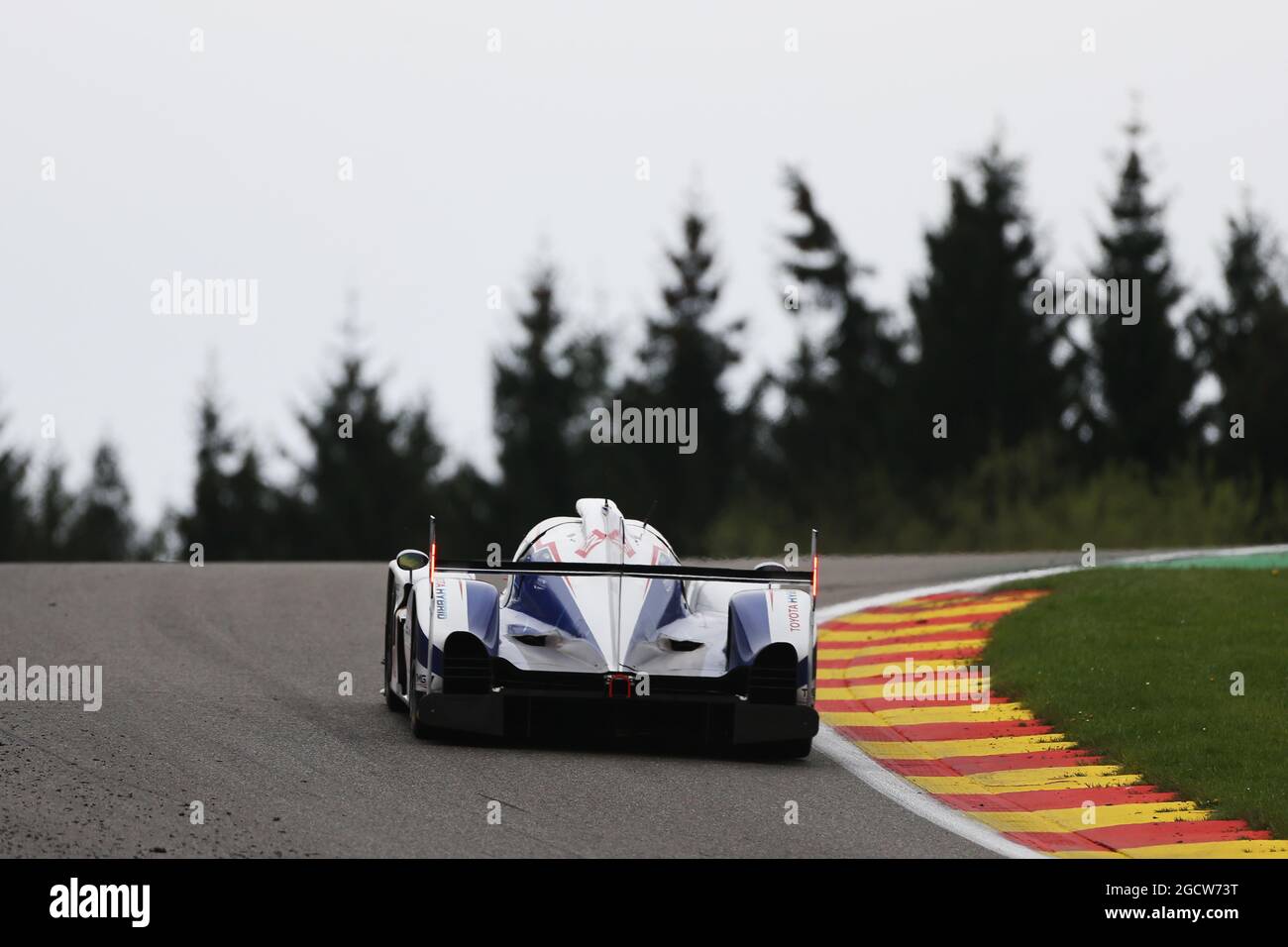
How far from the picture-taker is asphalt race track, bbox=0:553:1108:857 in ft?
27.5

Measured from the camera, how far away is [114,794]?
9133 mm

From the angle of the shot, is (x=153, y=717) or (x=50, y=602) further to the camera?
(x=50, y=602)

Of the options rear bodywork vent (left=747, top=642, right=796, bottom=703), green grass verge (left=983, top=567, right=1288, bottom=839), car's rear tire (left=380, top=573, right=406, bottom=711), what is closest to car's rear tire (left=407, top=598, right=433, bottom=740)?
car's rear tire (left=380, top=573, right=406, bottom=711)

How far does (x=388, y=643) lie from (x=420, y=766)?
102 inches

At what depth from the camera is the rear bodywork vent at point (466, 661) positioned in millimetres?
10742

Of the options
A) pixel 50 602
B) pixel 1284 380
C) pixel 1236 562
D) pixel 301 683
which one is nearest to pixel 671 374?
pixel 1284 380

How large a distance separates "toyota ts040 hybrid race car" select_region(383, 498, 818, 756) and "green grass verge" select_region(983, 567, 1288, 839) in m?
2.03

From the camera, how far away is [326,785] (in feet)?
31.4

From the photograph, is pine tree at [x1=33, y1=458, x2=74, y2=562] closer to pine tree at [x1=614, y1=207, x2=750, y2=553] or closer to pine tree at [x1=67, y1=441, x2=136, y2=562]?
pine tree at [x1=67, y1=441, x2=136, y2=562]

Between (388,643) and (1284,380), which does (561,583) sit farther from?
(1284,380)

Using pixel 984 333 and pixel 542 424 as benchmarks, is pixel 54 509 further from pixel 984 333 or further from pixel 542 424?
pixel 984 333

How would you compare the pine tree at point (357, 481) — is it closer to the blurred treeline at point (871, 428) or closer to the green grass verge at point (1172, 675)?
the blurred treeline at point (871, 428)

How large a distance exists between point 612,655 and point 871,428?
41.0 meters

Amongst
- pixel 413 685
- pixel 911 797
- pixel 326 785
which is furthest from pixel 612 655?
pixel 326 785
